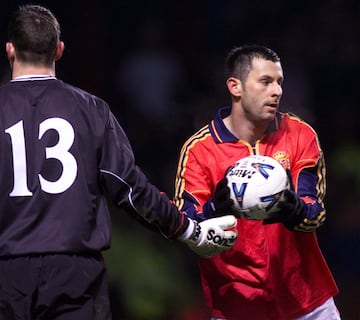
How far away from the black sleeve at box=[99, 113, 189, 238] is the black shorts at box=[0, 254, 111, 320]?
33cm

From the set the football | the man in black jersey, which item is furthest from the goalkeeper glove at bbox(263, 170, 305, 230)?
the man in black jersey

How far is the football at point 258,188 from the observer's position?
543 centimetres

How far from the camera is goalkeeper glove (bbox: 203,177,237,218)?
548 centimetres

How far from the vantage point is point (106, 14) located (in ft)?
31.0

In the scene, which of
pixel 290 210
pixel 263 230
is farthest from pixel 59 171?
pixel 263 230

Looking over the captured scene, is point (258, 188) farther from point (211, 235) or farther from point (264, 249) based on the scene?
point (264, 249)

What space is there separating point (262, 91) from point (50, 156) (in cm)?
135

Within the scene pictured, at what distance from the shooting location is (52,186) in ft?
16.0

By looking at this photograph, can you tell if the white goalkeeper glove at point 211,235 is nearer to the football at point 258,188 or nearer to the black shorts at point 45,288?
the football at point 258,188

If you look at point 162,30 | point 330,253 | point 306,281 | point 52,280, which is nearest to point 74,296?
point 52,280

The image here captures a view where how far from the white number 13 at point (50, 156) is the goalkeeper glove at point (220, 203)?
2.79ft

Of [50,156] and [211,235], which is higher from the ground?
[50,156]

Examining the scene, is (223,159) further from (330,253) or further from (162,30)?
(162,30)

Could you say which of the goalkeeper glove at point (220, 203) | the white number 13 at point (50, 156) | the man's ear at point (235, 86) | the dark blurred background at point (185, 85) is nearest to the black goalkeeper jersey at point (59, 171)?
the white number 13 at point (50, 156)
